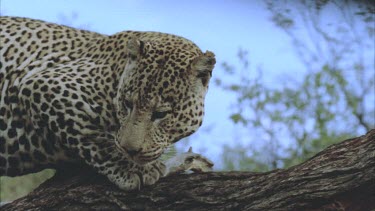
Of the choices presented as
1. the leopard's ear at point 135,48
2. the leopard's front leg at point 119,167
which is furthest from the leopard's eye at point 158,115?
the leopard's ear at point 135,48

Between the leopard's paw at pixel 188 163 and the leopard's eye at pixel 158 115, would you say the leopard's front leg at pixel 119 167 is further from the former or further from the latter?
the leopard's eye at pixel 158 115

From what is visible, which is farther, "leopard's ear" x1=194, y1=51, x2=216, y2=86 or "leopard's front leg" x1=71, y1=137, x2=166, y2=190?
"leopard's ear" x1=194, y1=51, x2=216, y2=86

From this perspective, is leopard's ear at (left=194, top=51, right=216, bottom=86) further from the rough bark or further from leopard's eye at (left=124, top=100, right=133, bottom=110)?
the rough bark

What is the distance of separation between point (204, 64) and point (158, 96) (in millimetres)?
469

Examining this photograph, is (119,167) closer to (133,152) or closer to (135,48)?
(133,152)

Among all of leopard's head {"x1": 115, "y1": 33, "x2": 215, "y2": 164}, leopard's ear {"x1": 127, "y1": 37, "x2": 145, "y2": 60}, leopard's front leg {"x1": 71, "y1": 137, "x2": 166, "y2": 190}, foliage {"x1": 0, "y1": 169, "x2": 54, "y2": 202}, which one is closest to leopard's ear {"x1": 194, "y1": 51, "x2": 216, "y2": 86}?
leopard's head {"x1": 115, "y1": 33, "x2": 215, "y2": 164}

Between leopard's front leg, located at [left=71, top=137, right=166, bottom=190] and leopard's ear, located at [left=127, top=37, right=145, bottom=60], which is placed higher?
leopard's ear, located at [left=127, top=37, right=145, bottom=60]

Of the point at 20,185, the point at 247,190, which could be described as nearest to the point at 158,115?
the point at 247,190

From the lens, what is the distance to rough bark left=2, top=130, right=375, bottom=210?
16.9ft

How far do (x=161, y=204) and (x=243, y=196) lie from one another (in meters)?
0.62

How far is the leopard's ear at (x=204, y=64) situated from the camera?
619 centimetres

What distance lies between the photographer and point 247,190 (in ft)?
18.5

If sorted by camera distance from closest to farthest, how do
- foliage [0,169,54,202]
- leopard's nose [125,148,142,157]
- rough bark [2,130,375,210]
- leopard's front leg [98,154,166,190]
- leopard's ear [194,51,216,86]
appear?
rough bark [2,130,375,210] < leopard's nose [125,148,142,157] < leopard's front leg [98,154,166,190] < leopard's ear [194,51,216,86] < foliage [0,169,54,202]

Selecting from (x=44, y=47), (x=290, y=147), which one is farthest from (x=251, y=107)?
(x=44, y=47)
